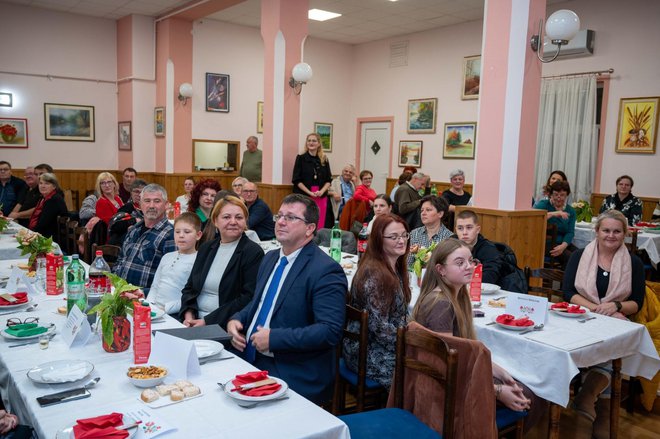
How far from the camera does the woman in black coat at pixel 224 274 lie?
10.2ft

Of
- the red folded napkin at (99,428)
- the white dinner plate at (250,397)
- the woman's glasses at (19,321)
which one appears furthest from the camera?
the woman's glasses at (19,321)

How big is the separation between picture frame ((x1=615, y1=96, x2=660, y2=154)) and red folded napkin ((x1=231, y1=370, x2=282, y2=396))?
7.94m

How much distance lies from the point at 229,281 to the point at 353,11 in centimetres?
770

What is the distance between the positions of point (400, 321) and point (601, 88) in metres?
7.47

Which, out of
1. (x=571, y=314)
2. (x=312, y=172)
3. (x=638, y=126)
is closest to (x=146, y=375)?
(x=571, y=314)

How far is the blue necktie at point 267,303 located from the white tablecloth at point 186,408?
0.49 meters

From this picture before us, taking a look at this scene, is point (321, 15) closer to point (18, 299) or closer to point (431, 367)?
point (18, 299)

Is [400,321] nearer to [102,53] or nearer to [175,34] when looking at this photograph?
[175,34]

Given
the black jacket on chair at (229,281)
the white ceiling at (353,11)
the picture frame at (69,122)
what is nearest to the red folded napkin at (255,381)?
the black jacket on chair at (229,281)

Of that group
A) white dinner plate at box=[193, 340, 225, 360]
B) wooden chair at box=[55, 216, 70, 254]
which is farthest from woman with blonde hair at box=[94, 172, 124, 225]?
white dinner plate at box=[193, 340, 225, 360]

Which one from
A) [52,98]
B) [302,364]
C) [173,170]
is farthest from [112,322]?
[52,98]

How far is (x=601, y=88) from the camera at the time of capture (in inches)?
339

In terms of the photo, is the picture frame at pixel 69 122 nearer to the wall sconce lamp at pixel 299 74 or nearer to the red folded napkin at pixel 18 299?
the wall sconce lamp at pixel 299 74

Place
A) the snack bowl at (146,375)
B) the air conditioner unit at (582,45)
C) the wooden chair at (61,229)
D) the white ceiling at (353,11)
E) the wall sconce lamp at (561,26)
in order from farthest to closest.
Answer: the white ceiling at (353,11) < the air conditioner unit at (582,45) < the wooden chair at (61,229) < the wall sconce lamp at (561,26) < the snack bowl at (146,375)
